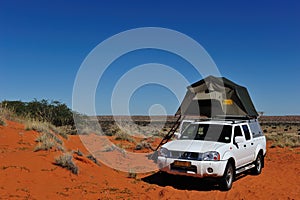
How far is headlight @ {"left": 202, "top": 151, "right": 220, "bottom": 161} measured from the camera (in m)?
8.56

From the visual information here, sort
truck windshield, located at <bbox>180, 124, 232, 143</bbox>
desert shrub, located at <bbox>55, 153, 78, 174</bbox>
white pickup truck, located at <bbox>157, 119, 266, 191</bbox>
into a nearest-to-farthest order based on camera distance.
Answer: white pickup truck, located at <bbox>157, 119, 266, 191</bbox>
desert shrub, located at <bbox>55, 153, 78, 174</bbox>
truck windshield, located at <bbox>180, 124, 232, 143</bbox>

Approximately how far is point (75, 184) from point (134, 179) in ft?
8.37

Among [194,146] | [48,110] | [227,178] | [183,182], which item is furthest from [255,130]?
[48,110]

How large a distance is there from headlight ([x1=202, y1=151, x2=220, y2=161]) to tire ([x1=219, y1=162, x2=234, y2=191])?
527 millimetres

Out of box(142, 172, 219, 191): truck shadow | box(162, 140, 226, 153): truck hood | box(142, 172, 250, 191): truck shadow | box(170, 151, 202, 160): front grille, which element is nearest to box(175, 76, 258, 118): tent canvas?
box(142, 172, 250, 191): truck shadow

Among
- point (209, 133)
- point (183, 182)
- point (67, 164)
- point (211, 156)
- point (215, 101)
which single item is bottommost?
point (183, 182)

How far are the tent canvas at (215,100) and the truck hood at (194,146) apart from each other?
4.56m

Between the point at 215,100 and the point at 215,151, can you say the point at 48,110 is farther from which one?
the point at 215,151

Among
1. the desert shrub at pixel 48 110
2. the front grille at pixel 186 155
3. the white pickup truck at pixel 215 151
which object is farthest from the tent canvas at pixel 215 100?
the desert shrub at pixel 48 110

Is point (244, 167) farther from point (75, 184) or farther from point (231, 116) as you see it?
point (75, 184)

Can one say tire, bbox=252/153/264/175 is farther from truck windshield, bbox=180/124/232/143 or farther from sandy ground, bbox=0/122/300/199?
truck windshield, bbox=180/124/232/143

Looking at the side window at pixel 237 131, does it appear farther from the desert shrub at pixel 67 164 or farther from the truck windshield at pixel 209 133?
the desert shrub at pixel 67 164

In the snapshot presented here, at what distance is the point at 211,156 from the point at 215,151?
0.59 feet

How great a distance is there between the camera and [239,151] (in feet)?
31.5
